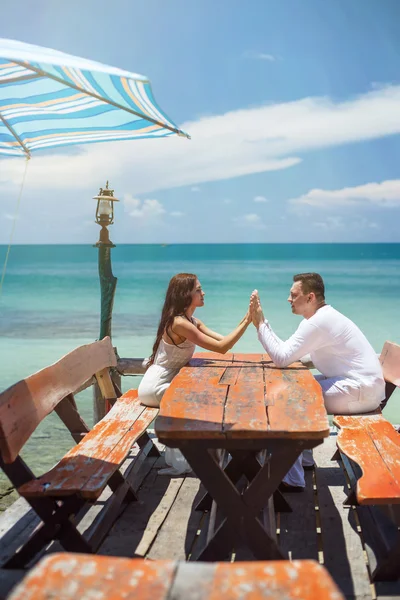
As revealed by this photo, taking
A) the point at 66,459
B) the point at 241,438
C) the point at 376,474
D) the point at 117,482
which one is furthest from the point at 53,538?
the point at 376,474

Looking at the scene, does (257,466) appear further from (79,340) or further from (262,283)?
(262,283)

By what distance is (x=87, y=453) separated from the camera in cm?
335

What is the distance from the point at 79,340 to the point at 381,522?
16.5 meters

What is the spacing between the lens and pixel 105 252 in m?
5.91

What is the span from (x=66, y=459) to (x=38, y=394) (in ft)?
1.29

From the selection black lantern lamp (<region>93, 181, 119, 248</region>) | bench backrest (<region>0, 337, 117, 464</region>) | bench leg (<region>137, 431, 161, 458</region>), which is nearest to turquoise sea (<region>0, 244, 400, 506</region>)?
bench leg (<region>137, 431, 161, 458</region>)

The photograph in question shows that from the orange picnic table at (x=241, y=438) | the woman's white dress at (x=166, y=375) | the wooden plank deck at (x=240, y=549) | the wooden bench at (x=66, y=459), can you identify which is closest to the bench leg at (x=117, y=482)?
the wooden bench at (x=66, y=459)

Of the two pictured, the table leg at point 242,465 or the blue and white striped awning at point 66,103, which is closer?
the blue and white striped awning at point 66,103

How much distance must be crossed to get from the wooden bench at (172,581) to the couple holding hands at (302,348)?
2582 millimetres

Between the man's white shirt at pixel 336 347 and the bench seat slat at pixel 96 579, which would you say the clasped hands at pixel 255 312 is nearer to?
the man's white shirt at pixel 336 347

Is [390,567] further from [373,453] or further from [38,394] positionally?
[38,394]

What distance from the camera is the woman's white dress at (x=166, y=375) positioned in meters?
4.22

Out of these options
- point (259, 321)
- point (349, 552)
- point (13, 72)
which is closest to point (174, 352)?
point (259, 321)

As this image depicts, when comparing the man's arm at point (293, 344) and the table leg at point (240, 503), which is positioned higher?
the man's arm at point (293, 344)
